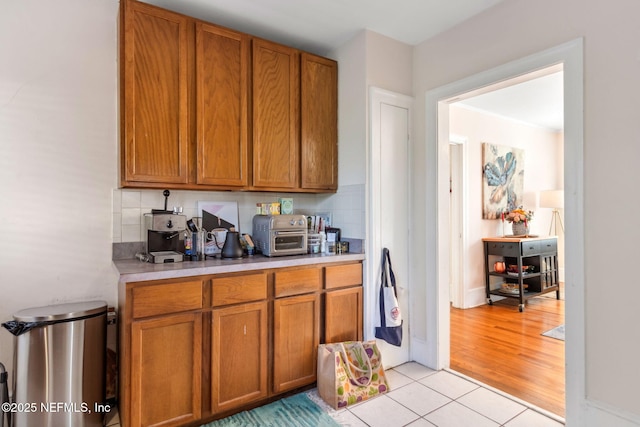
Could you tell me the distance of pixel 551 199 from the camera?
504cm

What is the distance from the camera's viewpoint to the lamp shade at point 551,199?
4957mm

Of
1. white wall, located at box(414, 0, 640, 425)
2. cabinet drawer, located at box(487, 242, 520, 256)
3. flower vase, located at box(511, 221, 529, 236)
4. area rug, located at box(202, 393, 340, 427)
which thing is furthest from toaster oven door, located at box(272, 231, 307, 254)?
flower vase, located at box(511, 221, 529, 236)

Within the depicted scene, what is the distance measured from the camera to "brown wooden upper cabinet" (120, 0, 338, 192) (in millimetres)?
2123

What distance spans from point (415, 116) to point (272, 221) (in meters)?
1.51

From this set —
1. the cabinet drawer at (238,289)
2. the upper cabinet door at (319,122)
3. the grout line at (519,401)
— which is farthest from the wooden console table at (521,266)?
the cabinet drawer at (238,289)

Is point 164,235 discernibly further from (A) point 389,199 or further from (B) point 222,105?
(A) point 389,199

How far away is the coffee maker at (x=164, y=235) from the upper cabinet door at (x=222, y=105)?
33 centimetres

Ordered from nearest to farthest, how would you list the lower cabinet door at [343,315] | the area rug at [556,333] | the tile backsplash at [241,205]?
the tile backsplash at [241,205] < the lower cabinet door at [343,315] < the area rug at [556,333]

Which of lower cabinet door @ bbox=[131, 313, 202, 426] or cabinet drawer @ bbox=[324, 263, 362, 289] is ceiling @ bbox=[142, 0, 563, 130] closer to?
cabinet drawer @ bbox=[324, 263, 362, 289]

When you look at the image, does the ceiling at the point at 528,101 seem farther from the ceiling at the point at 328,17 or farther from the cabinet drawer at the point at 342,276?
the cabinet drawer at the point at 342,276

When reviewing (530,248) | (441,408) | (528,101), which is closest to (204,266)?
(441,408)

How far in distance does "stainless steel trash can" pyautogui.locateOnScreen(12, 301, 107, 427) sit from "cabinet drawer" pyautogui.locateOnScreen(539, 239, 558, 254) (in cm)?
498
